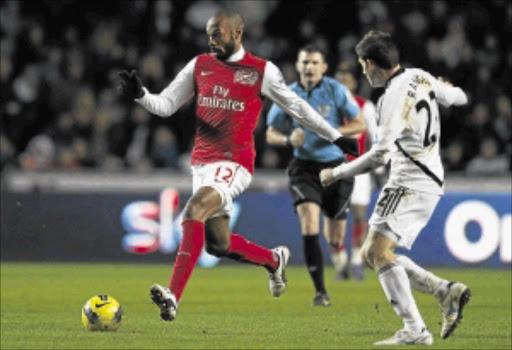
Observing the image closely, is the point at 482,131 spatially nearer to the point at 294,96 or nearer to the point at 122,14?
the point at 122,14

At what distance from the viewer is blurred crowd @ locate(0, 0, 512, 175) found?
19.5 m

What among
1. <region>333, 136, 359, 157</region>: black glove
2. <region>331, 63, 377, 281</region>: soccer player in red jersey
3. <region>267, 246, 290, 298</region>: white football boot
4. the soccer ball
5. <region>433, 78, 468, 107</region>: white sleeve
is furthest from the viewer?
<region>331, 63, 377, 281</region>: soccer player in red jersey

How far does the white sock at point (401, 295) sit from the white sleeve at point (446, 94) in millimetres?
1159

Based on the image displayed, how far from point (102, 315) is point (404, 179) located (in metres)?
2.45

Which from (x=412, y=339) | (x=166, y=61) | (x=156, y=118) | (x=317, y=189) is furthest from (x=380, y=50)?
(x=166, y=61)

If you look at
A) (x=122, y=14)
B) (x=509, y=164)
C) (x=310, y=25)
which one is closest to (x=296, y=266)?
(x=509, y=164)

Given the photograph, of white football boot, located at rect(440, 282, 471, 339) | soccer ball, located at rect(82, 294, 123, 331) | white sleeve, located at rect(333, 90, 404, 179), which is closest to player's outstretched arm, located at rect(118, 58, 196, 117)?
soccer ball, located at rect(82, 294, 123, 331)

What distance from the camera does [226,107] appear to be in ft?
29.8

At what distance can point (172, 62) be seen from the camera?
2133 cm

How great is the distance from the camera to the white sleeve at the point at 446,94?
7.86 m

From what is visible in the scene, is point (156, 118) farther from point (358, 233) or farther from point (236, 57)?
point (236, 57)

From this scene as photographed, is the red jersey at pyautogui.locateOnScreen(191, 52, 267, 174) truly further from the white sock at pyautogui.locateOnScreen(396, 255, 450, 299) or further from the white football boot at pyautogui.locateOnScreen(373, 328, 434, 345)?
the white football boot at pyautogui.locateOnScreen(373, 328, 434, 345)

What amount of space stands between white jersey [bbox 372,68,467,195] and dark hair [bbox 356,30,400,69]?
0.32 feet

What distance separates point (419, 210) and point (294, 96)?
1805mm
